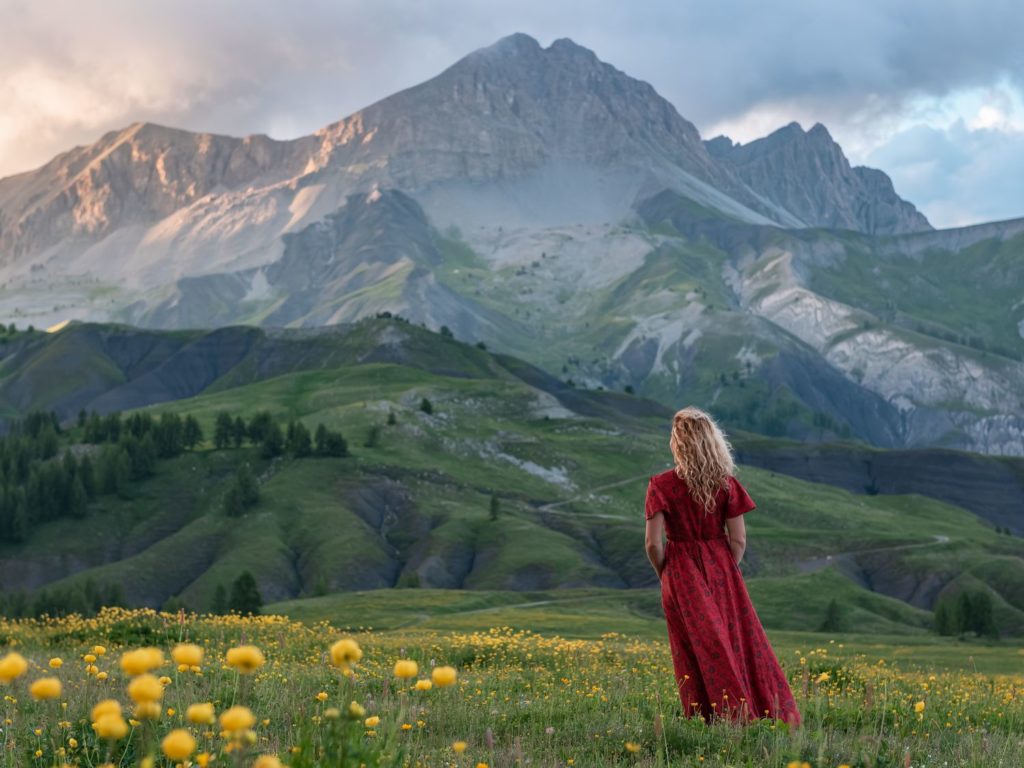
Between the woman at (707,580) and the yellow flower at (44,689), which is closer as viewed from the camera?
the yellow flower at (44,689)

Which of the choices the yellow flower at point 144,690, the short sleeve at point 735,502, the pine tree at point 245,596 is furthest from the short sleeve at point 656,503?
the pine tree at point 245,596

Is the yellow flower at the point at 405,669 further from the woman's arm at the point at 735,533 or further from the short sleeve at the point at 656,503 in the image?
the woman's arm at the point at 735,533

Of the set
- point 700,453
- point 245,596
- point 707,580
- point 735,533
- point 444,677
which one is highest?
point 700,453

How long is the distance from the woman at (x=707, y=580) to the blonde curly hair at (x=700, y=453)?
0.5 inches

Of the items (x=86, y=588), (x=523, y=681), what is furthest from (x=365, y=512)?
(x=523, y=681)

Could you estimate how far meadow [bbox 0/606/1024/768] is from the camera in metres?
5.74

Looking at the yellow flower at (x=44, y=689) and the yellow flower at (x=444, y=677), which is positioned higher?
the yellow flower at (x=44, y=689)

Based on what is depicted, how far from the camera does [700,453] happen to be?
14922 millimetres

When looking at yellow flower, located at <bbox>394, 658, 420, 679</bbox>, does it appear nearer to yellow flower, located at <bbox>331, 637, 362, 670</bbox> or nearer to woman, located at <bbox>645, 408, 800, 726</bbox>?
yellow flower, located at <bbox>331, 637, 362, 670</bbox>

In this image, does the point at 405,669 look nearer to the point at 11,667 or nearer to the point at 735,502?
the point at 11,667

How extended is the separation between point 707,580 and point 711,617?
23.1 inches

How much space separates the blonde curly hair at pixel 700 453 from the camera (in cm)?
1488

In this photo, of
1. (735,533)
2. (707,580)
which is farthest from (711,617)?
(735,533)

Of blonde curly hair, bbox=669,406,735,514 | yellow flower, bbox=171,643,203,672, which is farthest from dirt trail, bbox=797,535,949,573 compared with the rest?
yellow flower, bbox=171,643,203,672
